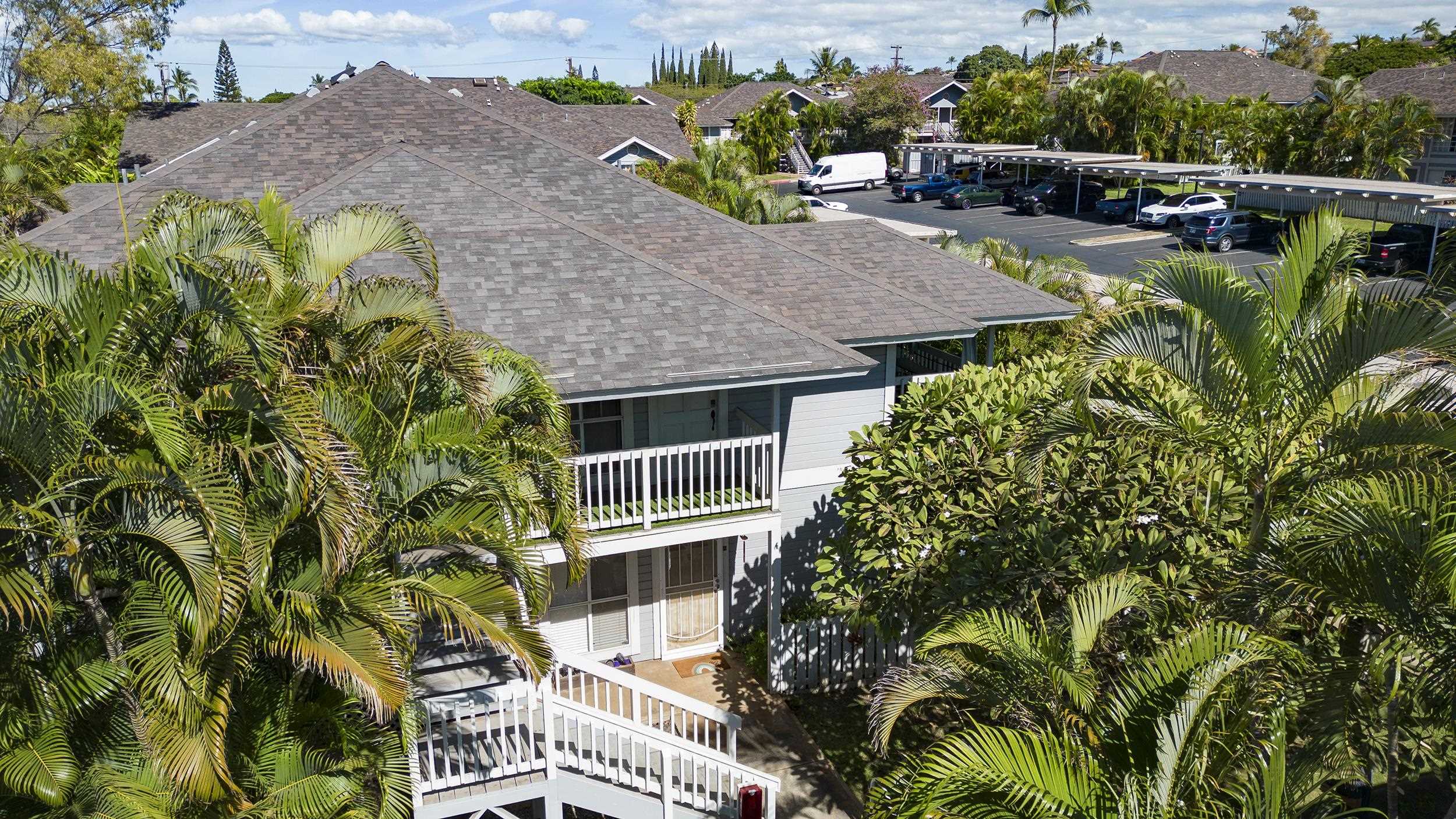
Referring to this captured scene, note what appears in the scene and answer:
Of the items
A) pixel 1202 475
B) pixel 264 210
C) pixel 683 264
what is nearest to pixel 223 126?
pixel 683 264

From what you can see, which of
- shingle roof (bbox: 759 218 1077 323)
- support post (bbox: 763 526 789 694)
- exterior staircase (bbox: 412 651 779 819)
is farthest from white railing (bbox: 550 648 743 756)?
shingle roof (bbox: 759 218 1077 323)

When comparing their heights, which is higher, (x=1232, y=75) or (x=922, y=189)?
(x=1232, y=75)

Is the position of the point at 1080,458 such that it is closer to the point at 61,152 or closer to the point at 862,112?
the point at 61,152

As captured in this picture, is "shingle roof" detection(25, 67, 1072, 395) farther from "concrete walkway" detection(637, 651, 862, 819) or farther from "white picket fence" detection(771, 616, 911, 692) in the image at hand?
"concrete walkway" detection(637, 651, 862, 819)

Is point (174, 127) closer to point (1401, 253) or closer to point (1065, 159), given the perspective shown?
point (1065, 159)

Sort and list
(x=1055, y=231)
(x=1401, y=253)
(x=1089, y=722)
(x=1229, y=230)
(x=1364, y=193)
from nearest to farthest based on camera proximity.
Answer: (x=1089, y=722) < (x=1401, y=253) < (x=1364, y=193) < (x=1229, y=230) < (x=1055, y=231)

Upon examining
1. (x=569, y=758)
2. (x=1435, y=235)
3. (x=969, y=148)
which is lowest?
(x=569, y=758)

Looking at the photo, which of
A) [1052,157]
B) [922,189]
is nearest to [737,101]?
[922,189]
